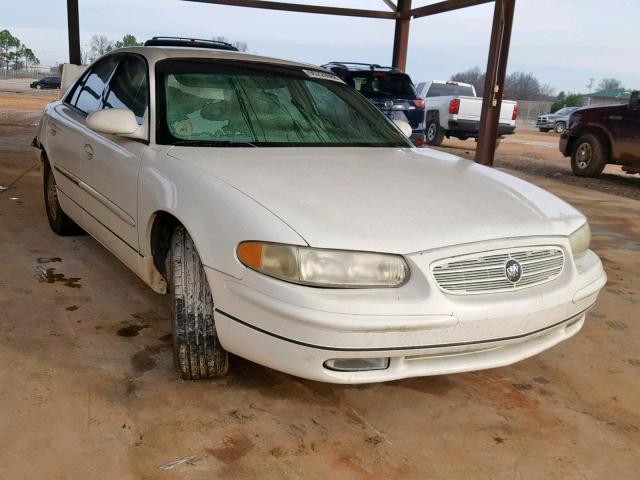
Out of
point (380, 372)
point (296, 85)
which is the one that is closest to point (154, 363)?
point (380, 372)

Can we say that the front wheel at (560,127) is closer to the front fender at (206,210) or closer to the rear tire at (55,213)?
the rear tire at (55,213)

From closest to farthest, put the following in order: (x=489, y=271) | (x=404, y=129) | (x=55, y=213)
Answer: (x=489, y=271) < (x=404, y=129) < (x=55, y=213)

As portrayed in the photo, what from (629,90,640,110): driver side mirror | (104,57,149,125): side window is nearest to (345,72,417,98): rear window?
(629,90,640,110): driver side mirror

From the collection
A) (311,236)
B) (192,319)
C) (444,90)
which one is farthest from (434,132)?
(311,236)

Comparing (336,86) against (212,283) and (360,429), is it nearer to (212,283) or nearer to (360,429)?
(212,283)

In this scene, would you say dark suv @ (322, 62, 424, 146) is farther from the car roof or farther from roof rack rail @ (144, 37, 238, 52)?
the car roof

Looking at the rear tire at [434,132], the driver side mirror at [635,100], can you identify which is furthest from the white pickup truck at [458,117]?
the driver side mirror at [635,100]

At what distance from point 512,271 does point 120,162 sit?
1.89 meters

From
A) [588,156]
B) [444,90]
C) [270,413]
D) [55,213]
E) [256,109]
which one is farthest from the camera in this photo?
[444,90]

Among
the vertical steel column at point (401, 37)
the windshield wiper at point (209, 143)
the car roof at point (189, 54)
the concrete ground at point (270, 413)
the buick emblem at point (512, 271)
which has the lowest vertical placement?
the concrete ground at point (270, 413)

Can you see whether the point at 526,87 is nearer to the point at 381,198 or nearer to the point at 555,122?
the point at 555,122

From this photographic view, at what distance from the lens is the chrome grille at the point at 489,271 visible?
6.87ft

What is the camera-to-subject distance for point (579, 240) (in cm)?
259

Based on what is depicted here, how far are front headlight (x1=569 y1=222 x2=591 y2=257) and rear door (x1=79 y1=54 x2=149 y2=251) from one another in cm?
190
